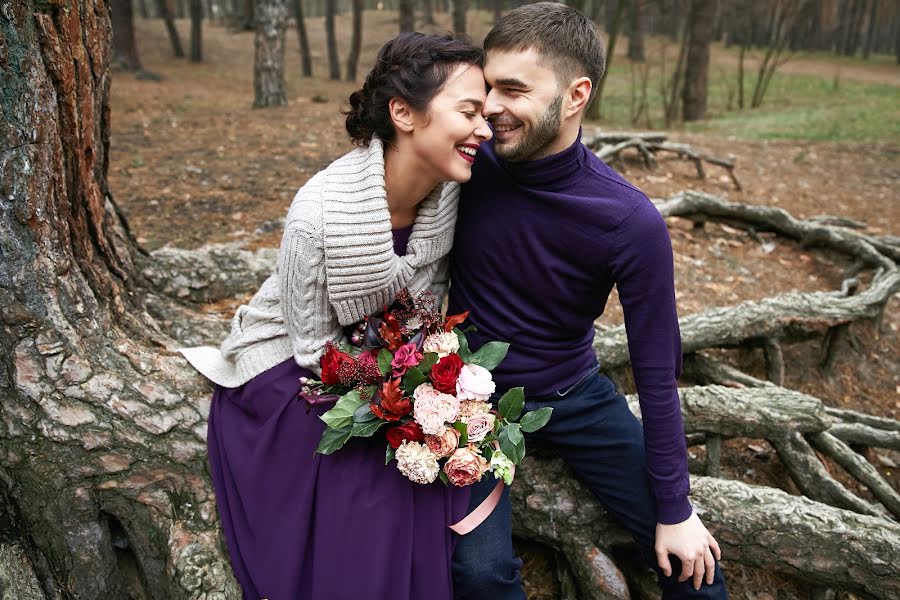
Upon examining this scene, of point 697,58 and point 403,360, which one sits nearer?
point 403,360

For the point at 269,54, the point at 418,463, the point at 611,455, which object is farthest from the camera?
the point at 269,54

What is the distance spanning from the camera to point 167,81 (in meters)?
16.1

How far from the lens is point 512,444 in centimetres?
209

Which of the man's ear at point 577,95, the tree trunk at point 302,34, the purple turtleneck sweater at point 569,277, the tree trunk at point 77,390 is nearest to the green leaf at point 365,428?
the purple turtleneck sweater at point 569,277

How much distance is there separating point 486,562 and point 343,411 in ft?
2.30

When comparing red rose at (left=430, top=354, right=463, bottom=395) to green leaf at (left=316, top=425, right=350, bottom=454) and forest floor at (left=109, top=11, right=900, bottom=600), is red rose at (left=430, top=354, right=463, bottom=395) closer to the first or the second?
green leaf at (left=316, top=425, right=350, bottom=454)

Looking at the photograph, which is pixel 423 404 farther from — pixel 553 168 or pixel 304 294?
pixel 553 168

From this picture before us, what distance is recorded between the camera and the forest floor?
4254mm

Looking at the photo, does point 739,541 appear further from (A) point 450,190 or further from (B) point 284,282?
(B) point 284,282

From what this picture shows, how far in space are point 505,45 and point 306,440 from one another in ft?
4.86

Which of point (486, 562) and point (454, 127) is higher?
point (454, 127)

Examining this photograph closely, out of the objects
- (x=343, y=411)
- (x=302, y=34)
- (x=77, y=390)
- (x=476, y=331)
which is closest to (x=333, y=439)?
(x=343, y=411)

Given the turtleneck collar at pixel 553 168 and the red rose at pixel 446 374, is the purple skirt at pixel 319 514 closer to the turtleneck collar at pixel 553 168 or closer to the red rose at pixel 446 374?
the red rose at pixel 446 374

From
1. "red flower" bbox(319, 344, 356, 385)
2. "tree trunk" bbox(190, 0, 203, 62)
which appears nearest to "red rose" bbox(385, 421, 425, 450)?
"red flower" bbox(319, 344, 356, 385)
